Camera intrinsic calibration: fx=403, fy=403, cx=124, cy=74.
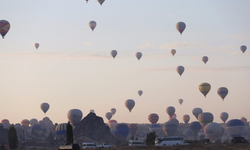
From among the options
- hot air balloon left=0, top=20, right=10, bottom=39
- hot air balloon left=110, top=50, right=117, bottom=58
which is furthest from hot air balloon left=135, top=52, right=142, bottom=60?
hot air balloon left=0, top=20, right=10, bottom=39

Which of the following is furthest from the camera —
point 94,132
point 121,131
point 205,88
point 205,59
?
point 94,132

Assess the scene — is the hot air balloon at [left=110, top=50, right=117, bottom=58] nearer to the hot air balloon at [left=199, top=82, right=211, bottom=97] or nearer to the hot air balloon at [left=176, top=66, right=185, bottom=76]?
the hot air balloon at [left=176, top=66, right=185, bottom=76]

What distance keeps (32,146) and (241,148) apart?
118 meters

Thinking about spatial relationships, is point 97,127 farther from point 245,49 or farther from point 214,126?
point 245,49

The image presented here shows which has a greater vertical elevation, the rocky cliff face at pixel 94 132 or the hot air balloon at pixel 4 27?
the hot air balloon at pixel 4 27

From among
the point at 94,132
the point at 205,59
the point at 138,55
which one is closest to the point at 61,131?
the point at 94,132

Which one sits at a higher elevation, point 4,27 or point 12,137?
point 4,27

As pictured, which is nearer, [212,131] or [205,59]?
[212,131]

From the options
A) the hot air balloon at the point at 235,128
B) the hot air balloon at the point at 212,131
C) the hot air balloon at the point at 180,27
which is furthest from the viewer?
the hot air balloon at the point at 212,131

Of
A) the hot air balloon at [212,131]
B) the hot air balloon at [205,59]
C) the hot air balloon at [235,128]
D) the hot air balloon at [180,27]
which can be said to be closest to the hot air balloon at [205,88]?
the hot air balloon at [205,59]

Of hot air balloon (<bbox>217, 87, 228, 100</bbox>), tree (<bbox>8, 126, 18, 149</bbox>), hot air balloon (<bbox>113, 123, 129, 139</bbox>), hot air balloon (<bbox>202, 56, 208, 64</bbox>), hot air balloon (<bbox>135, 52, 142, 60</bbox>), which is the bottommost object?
tree (<bbox>8, 126, 18, 149</bbox>)

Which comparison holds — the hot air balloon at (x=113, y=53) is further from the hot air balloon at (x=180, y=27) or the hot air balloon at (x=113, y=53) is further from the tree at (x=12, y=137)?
the tree at (x=12, y=137)

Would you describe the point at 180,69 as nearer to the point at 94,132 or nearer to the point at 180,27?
the point at 180,27

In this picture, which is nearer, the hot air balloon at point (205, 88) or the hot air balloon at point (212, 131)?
Answer: the hot air balloon at point (212, 131)
